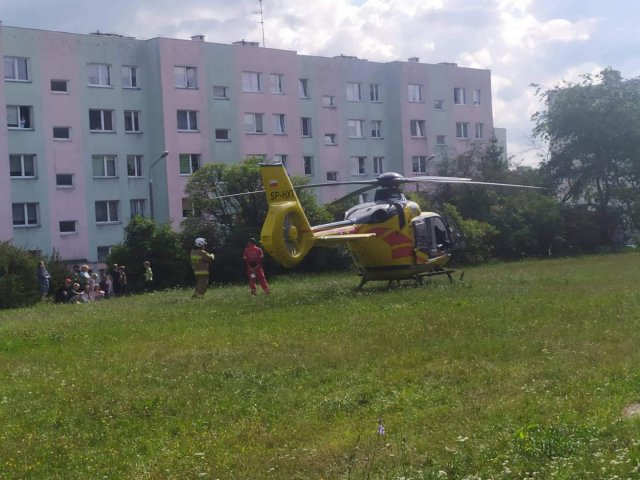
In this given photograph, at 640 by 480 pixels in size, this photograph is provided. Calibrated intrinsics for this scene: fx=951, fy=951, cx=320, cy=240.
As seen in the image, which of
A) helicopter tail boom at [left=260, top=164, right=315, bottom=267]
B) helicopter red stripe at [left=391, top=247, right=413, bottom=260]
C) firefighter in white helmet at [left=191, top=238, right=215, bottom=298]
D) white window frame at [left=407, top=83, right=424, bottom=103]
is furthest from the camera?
white window frame at [left=407, top=83, right=424, bottom=103]

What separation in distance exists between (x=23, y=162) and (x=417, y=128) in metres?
31.0

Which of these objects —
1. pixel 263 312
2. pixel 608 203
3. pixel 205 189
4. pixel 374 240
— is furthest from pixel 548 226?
pixel 263 312

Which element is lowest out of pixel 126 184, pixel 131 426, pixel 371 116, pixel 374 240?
pixel 131 426

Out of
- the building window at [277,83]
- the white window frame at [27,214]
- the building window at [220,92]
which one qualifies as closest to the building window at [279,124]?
the building window at [277,83]

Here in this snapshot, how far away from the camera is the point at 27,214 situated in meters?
52.5

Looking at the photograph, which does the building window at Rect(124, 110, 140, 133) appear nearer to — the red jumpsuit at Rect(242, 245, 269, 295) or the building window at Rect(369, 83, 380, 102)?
the building window at Rect(369, 83, 380, 102)

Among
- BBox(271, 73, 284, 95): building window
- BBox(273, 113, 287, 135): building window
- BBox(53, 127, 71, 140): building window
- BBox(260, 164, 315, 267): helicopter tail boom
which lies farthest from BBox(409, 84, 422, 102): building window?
BBox(260, 164, 315, 267): helicopter tail boom

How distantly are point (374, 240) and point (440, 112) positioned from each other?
1893 inches

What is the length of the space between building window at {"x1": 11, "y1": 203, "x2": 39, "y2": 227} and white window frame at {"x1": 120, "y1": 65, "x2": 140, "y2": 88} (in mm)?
9465

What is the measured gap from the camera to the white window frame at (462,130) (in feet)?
246

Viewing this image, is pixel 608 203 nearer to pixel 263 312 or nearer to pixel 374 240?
pixel 374 240

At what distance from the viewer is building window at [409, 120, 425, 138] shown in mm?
71562

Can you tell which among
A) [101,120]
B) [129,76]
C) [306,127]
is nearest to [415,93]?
[306,127]

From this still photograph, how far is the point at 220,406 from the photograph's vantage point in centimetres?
1259
